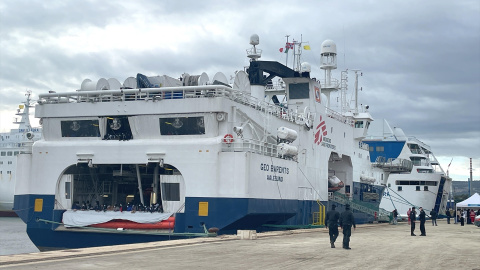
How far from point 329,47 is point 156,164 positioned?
2045 cm

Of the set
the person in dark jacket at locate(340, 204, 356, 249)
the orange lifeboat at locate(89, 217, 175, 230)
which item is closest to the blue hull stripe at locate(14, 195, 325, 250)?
the orange lifeboat at locate(89, 217, 175, 230)

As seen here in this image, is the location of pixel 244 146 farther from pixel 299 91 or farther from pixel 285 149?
pixel 299 91

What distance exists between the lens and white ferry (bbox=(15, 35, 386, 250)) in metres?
23.2

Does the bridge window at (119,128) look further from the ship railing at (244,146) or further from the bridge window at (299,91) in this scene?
the bridge window at (299,91)

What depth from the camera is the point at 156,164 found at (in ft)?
82.7

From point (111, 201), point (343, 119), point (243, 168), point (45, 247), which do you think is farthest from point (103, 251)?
point (343, 119)

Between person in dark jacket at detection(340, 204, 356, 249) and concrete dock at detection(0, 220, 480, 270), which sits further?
person in dark jacket at detection(340, 204, 356, 249)

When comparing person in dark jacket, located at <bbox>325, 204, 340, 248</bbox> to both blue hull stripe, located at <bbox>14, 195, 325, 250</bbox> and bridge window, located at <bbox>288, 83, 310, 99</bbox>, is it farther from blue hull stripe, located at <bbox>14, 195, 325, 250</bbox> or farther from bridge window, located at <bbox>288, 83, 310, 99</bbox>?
bridge window, located at <bbox>288, 83, 310, 99</bbox>

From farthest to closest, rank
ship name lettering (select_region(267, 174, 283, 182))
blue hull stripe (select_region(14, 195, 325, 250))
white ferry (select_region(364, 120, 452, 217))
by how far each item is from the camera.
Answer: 1. white ferry (select_region(364, 120, 452, 217))
2. ship name lettering (select_region(267, 174, 283, 182))
3. blue hull stripe (select_region(14, 195, 325, 250))

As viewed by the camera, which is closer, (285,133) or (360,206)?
(285,133)

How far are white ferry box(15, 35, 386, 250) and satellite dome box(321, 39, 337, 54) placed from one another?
14.1 metres

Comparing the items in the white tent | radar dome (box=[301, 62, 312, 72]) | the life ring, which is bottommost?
the white tent

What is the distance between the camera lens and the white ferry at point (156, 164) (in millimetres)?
23172

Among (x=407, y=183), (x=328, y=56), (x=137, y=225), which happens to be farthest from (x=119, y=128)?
(x=407, y=183)
